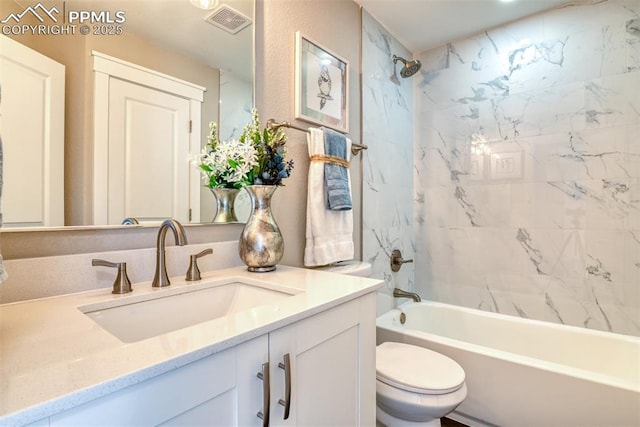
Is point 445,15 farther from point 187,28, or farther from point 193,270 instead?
point 193,270

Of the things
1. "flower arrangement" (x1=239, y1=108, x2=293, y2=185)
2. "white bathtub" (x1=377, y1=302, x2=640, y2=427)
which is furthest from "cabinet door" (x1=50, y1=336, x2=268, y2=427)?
"white bathtub" (x1=377, y1=302, x2=640, y2=427)

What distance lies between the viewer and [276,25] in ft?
4.65

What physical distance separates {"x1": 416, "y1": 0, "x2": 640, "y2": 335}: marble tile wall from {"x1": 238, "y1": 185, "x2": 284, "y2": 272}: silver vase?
961mm

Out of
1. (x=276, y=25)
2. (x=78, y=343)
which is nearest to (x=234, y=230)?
(x=78, y=343)

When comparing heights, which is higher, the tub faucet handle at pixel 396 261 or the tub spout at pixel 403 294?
the tub faucet handle at pixel 396 261

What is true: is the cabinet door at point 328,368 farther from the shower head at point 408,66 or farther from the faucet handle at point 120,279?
the shower head at point 408,66

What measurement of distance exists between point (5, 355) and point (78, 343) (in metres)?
0.09

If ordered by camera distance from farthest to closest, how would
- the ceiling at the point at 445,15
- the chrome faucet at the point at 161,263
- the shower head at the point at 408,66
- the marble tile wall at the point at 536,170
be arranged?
the shower head at the point at 408,66 < the ceiling at the point at 445,15 < the marble tile wall at the point at 536,170 < the chrome faucet at the point at 161,263

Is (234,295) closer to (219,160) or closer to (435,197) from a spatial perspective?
(219,160)

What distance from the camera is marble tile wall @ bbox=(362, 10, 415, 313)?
6.56ft

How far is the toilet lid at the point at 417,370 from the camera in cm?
128

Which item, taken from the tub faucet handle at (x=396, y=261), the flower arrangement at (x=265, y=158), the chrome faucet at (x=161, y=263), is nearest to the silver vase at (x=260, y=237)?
the flower arrangement at (x=265, y=158)

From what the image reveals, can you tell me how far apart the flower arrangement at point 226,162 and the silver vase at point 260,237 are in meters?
0.07

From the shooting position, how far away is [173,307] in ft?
3.01
